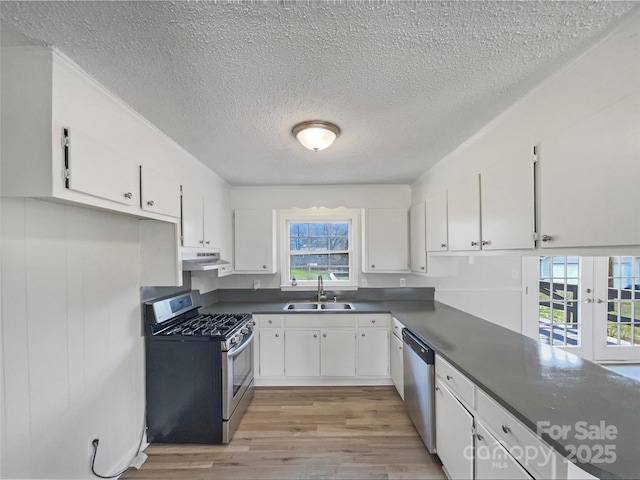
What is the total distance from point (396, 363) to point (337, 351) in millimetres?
633

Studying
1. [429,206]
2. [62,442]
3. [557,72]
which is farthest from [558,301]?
[62,442]

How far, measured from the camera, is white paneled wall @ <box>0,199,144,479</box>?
124 cm

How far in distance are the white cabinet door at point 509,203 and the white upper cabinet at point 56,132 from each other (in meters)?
2.16

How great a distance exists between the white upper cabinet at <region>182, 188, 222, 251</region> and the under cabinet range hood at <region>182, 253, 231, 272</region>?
3.4 inches

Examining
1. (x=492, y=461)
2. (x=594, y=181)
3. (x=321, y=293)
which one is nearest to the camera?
(x=594, y=181)

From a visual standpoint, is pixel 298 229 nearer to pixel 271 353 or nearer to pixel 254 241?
pixel 254 241

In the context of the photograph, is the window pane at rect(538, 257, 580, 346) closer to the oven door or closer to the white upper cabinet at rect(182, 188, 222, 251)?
the oven door

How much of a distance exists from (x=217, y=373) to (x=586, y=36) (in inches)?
111

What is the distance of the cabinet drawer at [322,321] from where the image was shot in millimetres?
3053

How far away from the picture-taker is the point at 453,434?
65.5 inches

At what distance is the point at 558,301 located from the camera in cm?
343

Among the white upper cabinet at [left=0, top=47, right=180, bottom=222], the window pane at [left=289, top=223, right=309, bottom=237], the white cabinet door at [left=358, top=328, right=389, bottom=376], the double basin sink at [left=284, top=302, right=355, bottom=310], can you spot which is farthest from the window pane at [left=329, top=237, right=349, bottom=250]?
the white upper cabinet at [left=0, top=47, right=180, bottom=222]

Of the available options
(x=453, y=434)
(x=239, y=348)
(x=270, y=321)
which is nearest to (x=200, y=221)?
(x=239, y=348)

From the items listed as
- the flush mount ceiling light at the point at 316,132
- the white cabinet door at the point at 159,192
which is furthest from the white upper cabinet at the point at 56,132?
the flush mount ceiling light at the point at 316,132
